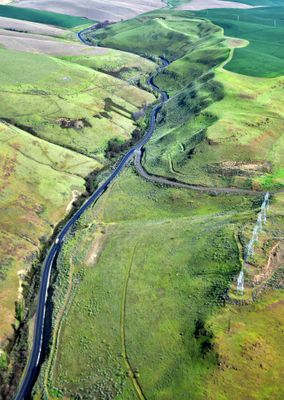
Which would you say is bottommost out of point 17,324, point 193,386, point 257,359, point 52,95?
point 17,324

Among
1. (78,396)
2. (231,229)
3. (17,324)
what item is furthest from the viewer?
(231,229)

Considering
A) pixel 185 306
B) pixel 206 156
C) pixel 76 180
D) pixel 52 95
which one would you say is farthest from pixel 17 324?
pixel 52 95

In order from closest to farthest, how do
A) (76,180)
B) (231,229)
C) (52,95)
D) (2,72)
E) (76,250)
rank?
(231,229), (76,250), (76,180), (52,95), (2,72)

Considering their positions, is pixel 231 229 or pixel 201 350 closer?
pixel 201 350

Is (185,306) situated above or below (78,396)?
above

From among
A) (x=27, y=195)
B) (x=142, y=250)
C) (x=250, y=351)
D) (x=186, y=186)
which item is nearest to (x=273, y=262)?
(x=250, y=351)

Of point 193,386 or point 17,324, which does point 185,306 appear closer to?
point 193,386
